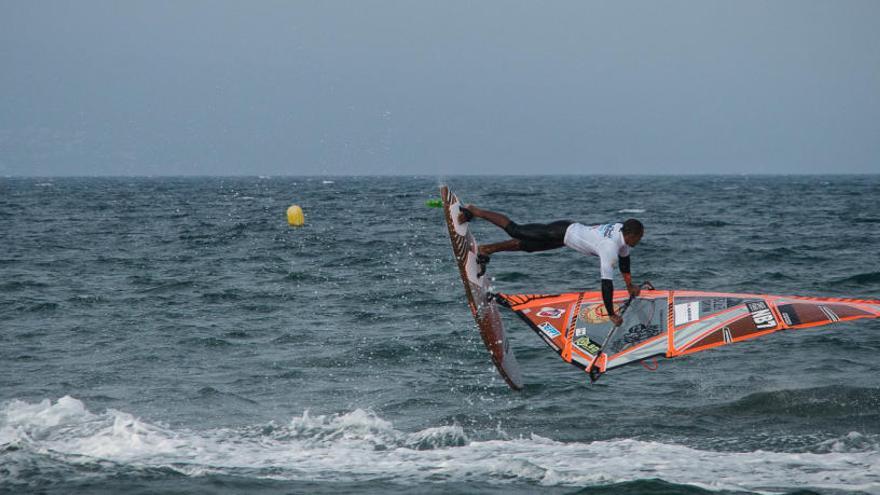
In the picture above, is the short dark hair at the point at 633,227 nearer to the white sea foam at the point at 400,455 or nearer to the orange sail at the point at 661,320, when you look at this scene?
the orange sail at the point at 661,320

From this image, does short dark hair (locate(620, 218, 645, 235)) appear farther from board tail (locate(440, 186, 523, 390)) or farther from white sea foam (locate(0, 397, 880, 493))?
white sea foam (locate(0, 397, 880, 493))

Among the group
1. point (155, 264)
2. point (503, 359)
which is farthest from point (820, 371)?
point (155, 264)

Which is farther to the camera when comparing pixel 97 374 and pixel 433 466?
pixel 97 374

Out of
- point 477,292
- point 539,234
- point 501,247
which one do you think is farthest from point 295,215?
point 539,234

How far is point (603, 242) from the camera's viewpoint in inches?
395

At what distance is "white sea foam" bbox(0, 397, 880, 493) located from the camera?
8.38 meters

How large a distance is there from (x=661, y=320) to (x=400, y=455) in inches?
145

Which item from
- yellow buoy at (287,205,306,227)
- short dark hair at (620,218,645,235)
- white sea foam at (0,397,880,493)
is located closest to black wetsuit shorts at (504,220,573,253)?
short dark hair at (620,218,645,235)

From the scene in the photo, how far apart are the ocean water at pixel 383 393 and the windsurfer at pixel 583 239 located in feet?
5.62

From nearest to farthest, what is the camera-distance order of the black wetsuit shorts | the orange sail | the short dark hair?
1. the short dark hair
2. the orange sail
3. the black wetsuit shorts

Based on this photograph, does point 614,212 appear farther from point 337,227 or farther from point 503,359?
point 503,359

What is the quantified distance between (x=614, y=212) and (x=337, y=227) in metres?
18.7

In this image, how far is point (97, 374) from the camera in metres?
12.4

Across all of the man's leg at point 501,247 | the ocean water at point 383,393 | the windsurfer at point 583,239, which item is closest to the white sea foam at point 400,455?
the ocean water at point 383,393
